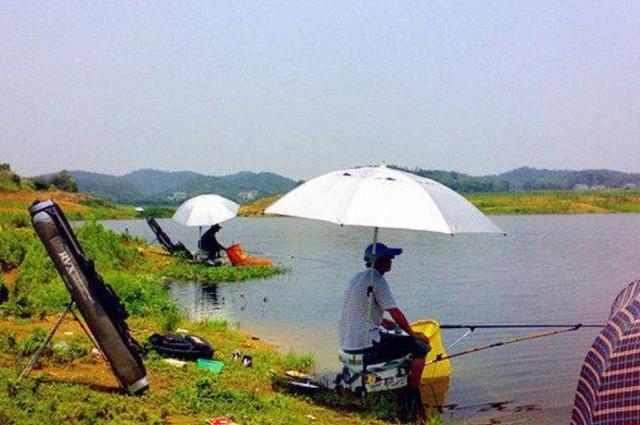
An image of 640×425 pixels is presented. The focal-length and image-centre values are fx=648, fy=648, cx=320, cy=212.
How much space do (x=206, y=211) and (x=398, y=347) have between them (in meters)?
16.0

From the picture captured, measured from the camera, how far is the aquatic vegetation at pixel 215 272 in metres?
22.9

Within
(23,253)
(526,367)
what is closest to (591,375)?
(526,367)

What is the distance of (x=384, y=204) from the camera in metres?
8.08

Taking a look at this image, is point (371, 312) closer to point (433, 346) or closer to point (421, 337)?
point (421, 337)

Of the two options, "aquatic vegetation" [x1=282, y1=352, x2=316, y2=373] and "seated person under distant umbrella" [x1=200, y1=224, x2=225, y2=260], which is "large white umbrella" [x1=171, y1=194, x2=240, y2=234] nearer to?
"seated person under distant umbrella" [x1=200, y1=224, x2=225, y2=260]

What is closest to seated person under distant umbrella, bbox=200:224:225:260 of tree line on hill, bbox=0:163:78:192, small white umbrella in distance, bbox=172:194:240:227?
small white umbrella in distance, bbox=172:194:240:227

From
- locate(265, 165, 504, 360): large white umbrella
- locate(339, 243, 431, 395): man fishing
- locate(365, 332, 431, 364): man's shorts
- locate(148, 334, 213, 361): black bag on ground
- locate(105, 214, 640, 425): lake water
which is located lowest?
locate(105, 214, 640, 425): lake water

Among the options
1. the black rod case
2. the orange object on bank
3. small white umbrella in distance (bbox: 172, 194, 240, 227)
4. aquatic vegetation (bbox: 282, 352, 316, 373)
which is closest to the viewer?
the black rod case

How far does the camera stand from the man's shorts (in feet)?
29.3

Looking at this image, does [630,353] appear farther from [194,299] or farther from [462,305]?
[194,299]

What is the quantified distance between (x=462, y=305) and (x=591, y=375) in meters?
13.6

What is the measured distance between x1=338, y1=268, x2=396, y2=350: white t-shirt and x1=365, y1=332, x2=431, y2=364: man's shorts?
19cm

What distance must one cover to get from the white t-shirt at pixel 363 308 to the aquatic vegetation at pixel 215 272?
14308 millimetres

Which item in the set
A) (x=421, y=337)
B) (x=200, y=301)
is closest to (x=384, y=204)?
(x=421, y=337)
